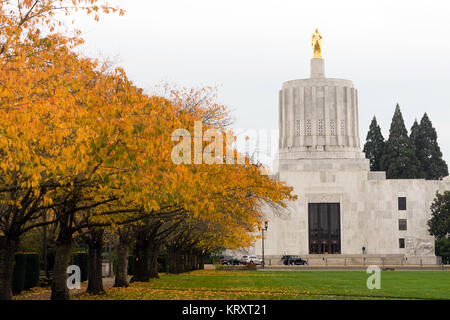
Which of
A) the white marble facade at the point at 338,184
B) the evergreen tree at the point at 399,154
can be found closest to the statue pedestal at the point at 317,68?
the white marble facade at the point at 338,184

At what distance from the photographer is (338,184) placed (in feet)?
370

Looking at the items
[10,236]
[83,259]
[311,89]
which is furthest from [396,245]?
[10,236]

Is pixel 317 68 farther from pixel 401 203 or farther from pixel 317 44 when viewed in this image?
pixel 401 203

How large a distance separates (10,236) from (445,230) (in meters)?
92.0

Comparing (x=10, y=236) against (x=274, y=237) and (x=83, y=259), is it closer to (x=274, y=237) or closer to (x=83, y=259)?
(x=83, y=259)

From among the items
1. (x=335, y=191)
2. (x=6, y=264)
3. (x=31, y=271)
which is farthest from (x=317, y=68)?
(x=6, y=264)

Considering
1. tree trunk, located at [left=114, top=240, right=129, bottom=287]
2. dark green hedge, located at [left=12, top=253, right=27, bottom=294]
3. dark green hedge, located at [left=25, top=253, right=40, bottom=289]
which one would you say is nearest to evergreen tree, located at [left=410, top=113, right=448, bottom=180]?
tree trunk, located at [left=114, top=240, right=129, bottom=287]

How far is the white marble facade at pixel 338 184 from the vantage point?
110312 millimetres

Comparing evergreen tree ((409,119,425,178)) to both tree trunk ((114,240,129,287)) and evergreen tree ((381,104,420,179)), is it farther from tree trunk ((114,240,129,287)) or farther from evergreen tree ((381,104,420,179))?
tree trunk ((114,240,129,287))

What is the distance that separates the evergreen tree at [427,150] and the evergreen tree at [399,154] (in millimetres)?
3547

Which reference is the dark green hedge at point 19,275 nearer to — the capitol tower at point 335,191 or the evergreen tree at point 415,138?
the capitol tower at point 335,191

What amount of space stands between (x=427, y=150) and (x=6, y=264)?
11409 centimetres

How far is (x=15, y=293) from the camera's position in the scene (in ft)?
99.1

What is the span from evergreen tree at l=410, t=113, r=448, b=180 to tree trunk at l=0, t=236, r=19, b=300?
364 feet
